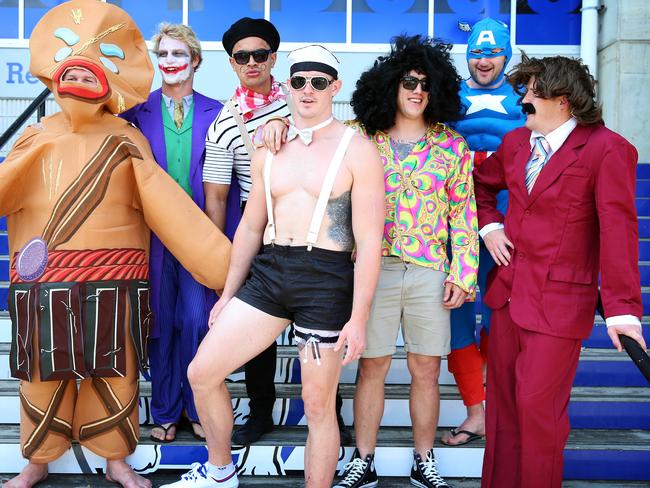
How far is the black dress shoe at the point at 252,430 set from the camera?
12.6ft

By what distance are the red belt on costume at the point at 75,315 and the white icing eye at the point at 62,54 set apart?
34.4 inches

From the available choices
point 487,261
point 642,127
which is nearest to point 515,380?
point 487,261

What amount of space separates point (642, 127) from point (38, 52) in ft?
22.1

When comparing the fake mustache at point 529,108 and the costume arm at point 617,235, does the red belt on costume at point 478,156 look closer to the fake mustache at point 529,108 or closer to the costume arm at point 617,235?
the fake mustache at point 529,108

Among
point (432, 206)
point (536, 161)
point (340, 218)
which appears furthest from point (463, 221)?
point (340, 218)

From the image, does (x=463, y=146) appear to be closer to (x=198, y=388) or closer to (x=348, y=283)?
(x=348, y=283)

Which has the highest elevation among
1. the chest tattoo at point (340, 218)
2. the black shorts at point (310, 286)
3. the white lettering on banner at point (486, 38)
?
the white lettering on banner at point (486, 38)

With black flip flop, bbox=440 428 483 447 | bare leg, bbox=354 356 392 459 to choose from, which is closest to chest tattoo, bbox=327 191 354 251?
bare leg, bbox=354 356 392 459

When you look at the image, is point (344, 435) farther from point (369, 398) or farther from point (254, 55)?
point (254, 55)

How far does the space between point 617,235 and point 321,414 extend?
1.35 meters

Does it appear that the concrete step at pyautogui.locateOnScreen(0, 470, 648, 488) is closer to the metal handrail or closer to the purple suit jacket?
the purple suit jacket

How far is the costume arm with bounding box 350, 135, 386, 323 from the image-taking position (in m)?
3.05

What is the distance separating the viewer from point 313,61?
10.0 ft

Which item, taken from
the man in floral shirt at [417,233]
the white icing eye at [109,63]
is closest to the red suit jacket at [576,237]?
the man in floral shirt at [417,233]
